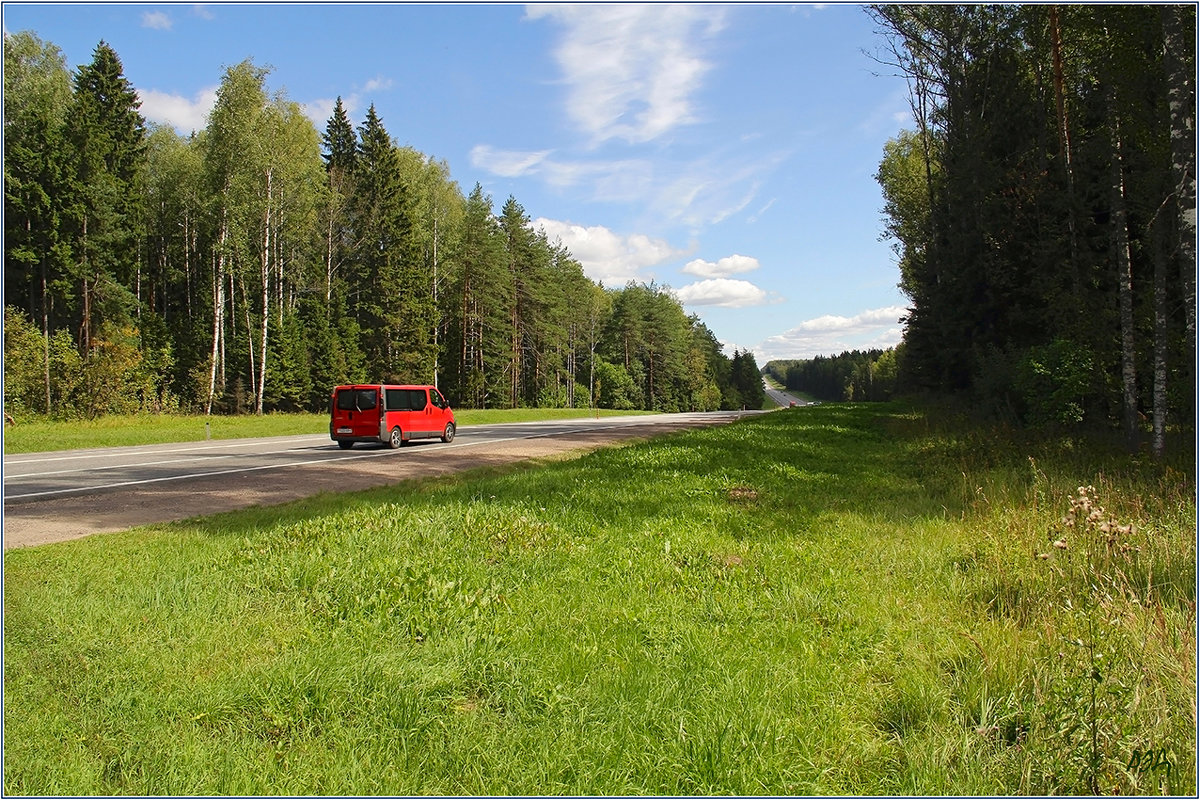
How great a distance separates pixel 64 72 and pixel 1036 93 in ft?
154

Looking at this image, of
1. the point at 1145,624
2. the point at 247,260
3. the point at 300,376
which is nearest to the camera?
the point at 1145,624

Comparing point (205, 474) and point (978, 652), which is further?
point (205, 474)

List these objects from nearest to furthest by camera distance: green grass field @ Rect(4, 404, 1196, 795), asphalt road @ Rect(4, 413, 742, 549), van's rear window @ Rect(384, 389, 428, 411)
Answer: green grass field @ Rect(4, 404, 1196, 795)
asphalt road @ Rect(4, 413, 742, 549)
van's rear window @ Rect(384, 389, 428, 411)

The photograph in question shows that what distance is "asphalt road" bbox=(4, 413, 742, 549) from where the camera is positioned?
8742 mm

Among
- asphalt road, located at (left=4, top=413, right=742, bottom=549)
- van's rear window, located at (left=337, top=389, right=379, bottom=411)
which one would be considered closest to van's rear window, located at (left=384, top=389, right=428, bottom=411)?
van's rear window, located at (left=337, top=389, right=379, bottom=411)

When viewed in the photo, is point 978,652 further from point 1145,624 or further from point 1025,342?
point 1025,342

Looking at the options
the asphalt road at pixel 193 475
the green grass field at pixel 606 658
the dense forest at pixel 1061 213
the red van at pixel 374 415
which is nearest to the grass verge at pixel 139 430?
the asphalt road at pixel 193 475

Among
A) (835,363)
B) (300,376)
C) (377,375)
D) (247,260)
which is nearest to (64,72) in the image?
(247,260)

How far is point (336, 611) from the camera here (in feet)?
15.2

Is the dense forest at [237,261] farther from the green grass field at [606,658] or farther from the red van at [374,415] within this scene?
the green grass field at [606,658]

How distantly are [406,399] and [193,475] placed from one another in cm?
800

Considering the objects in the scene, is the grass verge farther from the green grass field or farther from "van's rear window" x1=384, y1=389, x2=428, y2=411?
the green grass field

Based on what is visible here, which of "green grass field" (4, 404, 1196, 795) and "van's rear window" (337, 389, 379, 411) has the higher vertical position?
"van's rear window" (337, 389, 379, 411)

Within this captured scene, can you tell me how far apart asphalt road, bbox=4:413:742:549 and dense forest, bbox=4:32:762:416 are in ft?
49.9
